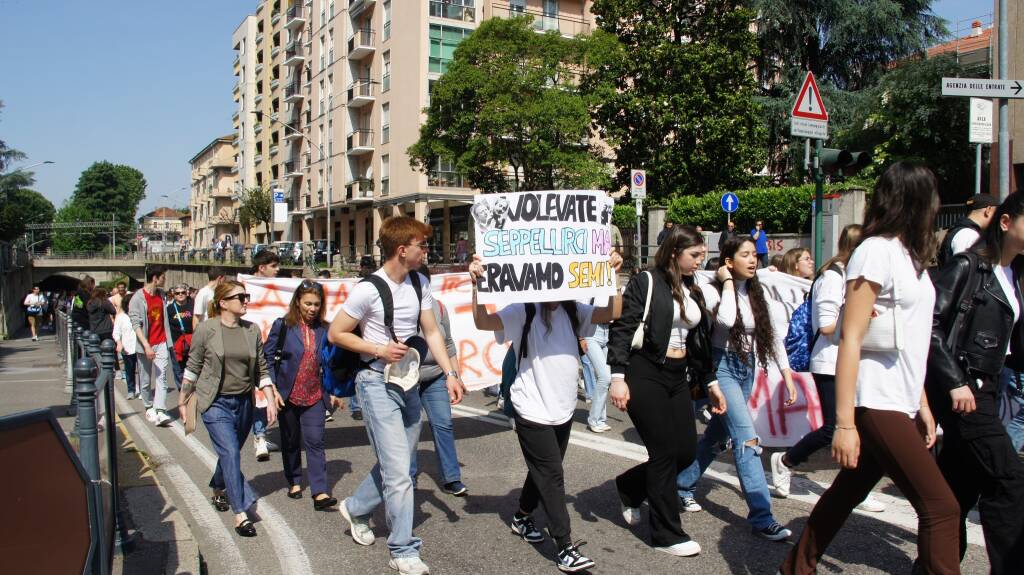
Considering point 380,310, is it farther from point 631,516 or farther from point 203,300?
point 203,300

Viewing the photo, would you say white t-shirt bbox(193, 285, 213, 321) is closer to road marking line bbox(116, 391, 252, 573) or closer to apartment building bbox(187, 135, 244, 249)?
road marking line bbox(116, 391, 252, 573)

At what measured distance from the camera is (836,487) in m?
3.63

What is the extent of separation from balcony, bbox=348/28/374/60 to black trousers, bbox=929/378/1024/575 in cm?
4778

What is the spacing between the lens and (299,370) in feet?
20.4

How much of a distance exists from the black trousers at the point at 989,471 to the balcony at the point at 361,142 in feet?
154

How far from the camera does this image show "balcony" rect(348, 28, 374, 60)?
48.2 meters

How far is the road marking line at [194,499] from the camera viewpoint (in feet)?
17.0

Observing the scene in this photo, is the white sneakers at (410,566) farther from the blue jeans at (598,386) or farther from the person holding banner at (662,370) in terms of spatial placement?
the blue jeans at (598,386)

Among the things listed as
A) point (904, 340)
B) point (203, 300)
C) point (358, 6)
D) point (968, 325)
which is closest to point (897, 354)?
point (904, 340)

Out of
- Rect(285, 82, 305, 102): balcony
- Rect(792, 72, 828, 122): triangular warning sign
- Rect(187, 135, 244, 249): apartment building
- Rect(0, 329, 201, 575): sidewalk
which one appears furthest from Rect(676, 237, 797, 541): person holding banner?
Rect(187, 135, 244, 249): apartment building

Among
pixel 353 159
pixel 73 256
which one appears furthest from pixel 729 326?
pixel 73 256

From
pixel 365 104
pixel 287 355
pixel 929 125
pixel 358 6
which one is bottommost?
pixel 287 355

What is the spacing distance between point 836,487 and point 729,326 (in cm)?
178

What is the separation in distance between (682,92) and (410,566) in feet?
86.3
